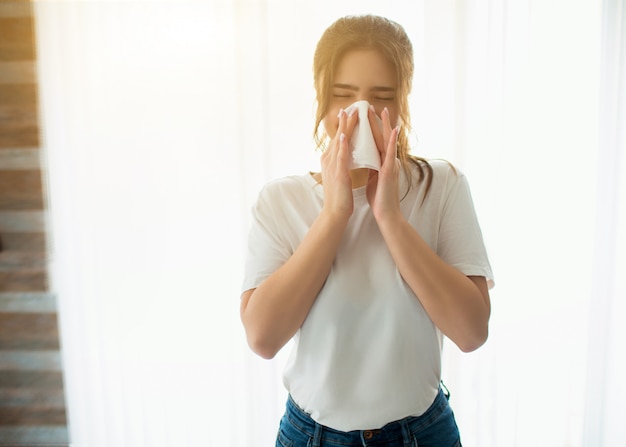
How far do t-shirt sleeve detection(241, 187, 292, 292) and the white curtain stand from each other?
1.95 feet

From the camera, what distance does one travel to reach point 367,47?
0.73 metres

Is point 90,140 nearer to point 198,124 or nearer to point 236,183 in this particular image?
point 198,124

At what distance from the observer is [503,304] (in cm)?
139

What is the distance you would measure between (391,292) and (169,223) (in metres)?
0.89

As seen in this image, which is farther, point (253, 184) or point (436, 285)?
point (253, 184)

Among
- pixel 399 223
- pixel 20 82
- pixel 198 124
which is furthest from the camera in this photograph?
pixel 198 124

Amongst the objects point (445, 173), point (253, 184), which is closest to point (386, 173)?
point (445, 173)

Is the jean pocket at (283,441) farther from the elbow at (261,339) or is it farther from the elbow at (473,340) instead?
the elbow at (473,340)

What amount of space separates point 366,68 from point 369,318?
0.42 m

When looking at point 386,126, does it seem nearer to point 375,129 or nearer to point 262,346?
point 375,129

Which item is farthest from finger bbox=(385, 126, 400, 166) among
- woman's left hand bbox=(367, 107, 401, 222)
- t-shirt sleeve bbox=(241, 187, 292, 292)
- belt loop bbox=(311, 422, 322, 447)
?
belt loop bbox=(311, 422, 322, 447)

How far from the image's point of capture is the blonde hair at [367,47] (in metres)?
0.73

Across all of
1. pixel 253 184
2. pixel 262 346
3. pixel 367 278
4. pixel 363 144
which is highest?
pixel 363 144

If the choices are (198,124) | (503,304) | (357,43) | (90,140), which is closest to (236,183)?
(198,124)
